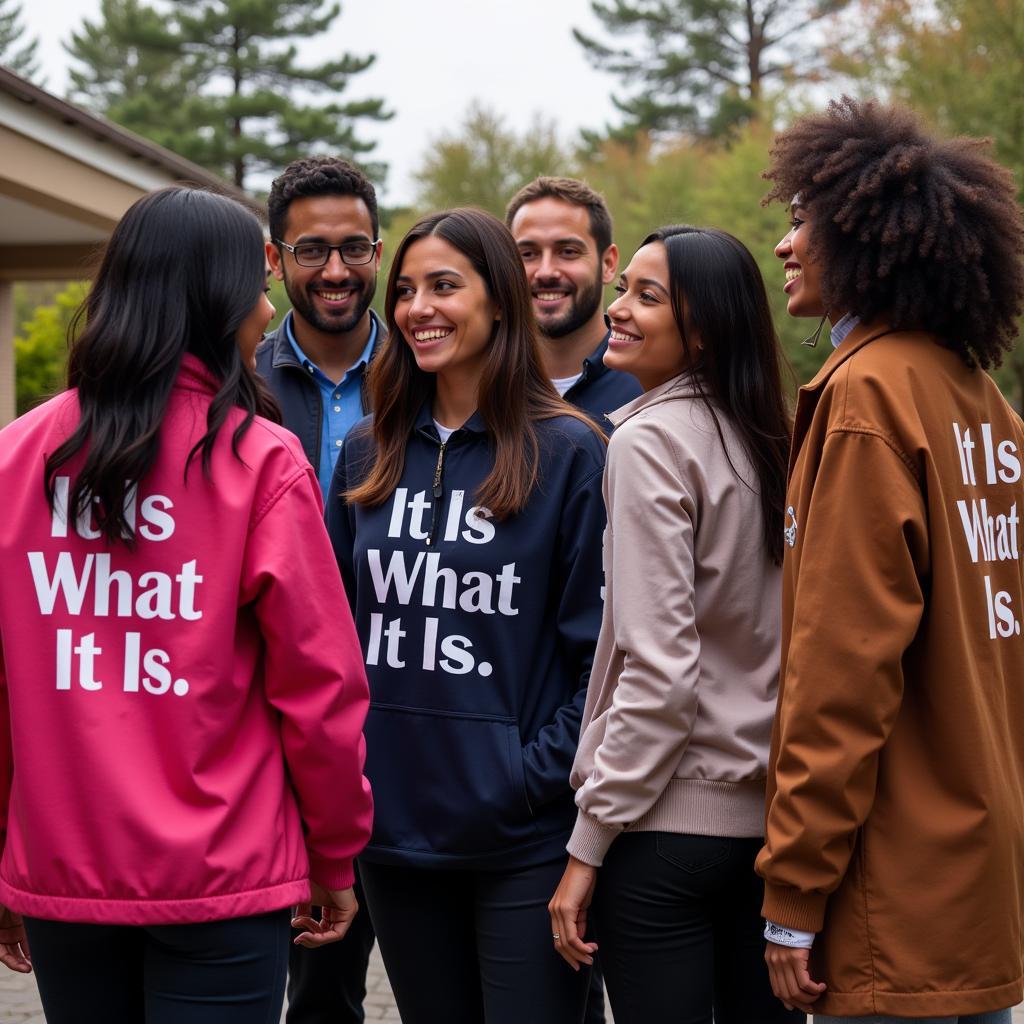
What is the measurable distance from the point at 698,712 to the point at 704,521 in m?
0.38

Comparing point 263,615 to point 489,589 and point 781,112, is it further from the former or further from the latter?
point 781,112

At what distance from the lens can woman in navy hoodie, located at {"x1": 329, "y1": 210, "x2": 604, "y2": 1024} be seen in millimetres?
2826

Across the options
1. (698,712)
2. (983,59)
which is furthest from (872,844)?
(983,59)

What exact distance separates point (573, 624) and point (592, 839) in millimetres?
535

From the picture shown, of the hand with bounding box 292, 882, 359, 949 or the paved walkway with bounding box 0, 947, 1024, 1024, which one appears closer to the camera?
the hand with bounding box 292, 882, 359, 949

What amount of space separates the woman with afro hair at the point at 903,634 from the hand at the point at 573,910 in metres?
0.42

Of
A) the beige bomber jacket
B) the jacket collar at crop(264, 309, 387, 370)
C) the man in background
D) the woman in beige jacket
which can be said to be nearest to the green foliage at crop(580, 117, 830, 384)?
the man in background

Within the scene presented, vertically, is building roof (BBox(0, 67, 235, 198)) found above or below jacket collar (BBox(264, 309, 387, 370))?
above

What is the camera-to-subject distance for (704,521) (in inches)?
104

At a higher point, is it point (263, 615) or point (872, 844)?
point (263, 615)

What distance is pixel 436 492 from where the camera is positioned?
118 inches

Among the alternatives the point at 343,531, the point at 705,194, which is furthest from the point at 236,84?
the point at 343,531

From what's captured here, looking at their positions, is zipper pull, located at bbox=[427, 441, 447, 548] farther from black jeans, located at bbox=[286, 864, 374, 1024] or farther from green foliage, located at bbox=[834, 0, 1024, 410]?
green foliage, located at bbox=[834, 0, 1024, 410]

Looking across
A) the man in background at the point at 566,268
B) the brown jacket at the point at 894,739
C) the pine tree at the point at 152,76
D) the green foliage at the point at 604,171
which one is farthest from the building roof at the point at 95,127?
the pine tree at the point at 152,76
